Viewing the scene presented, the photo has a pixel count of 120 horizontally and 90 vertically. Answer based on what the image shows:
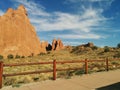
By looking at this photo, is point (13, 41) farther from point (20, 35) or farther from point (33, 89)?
point (33, 89)

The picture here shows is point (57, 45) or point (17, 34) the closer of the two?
point (17, 34)

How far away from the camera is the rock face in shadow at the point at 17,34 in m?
81.5

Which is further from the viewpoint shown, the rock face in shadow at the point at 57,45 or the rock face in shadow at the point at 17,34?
the rock face in shadow at the point at 57,45

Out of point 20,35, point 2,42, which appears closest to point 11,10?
point 20,35

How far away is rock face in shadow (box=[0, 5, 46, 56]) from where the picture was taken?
81.5m

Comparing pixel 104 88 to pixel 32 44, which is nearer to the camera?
pixel 104 88

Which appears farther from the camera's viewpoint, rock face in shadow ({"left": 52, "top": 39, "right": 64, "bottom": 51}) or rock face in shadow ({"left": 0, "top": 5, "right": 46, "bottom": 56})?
rock face in shadow ({"left": 52, "top": 39, "right": 64, "bottom": 51})

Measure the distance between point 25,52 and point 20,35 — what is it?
8604 mm

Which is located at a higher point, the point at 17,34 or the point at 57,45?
the point at 17,34

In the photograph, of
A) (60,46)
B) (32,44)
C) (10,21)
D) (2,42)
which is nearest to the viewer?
(2,42)

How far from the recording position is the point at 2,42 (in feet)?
262

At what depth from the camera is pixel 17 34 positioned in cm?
8706

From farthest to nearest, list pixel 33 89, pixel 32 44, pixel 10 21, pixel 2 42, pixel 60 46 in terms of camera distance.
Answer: pixel 60 46 < pixel 32 44 < pixel 10 21 < pixel 2 42 < pixel 33 89

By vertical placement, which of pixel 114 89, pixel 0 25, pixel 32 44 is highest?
pixel 0 25
